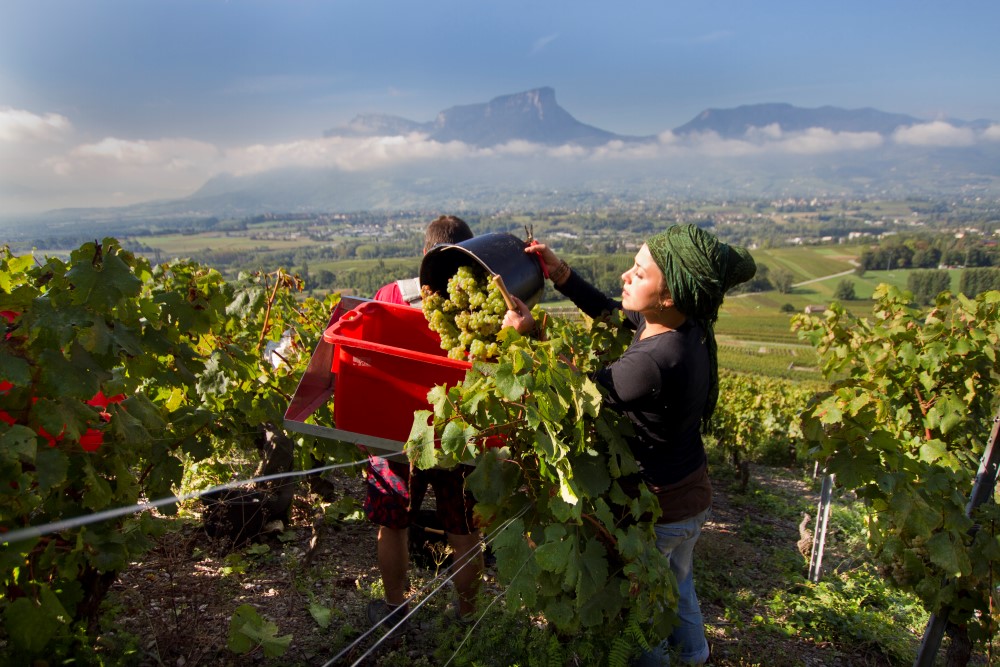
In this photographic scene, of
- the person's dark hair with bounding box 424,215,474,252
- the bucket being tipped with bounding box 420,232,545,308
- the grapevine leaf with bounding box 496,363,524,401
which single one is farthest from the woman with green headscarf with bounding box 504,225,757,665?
the person's dark hair with bounding box 424,215,474,252

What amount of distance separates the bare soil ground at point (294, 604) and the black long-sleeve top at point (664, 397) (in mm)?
1292

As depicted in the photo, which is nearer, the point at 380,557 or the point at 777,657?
the point at 380,557

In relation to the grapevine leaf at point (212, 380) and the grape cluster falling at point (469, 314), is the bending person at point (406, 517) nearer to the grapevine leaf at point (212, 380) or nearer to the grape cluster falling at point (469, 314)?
the grape cluster falling at point (469, 314)

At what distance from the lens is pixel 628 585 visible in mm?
2066

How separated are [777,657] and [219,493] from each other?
318 cm

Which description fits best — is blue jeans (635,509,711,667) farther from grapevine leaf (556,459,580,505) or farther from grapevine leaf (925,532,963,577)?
grapevine leaf (925,532,963,577)

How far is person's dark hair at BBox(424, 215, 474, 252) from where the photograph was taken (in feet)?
10.4

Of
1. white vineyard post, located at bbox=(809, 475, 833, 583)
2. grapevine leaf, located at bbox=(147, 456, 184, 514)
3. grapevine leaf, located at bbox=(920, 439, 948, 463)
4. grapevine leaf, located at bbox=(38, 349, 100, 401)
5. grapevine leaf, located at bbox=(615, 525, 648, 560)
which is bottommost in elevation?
white vineyard post, located at bbox=(809, 475, 833, 583)

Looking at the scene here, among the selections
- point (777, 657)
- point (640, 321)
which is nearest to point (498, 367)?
point (640, 321)

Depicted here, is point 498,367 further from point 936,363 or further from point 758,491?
point 758,491

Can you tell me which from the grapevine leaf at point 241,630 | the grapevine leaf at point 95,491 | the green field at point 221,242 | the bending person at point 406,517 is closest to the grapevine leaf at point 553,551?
the bending person at point 406,517

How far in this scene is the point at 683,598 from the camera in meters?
2.48

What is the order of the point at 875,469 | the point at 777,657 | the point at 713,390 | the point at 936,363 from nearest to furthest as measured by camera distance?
the point at 713,390
the point at 875,469
the point at 777,657
the point at 936,363

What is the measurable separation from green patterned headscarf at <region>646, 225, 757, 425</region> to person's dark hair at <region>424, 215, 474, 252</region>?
51.0 inches
